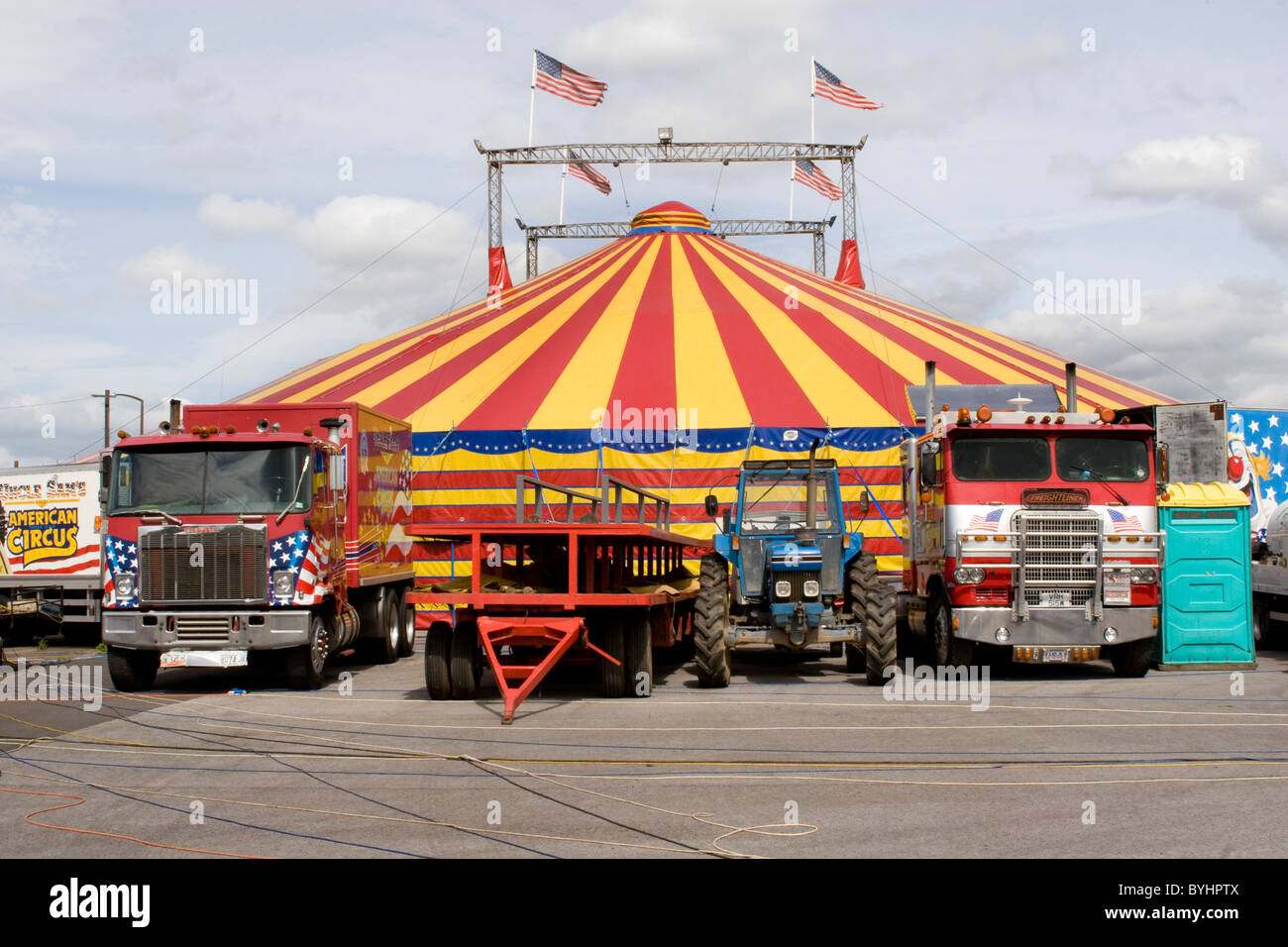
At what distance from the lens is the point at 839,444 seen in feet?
67.5

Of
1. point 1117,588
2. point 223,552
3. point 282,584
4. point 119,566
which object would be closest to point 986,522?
point 1117,588

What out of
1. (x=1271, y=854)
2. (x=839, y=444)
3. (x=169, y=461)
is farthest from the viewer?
(x=839, y=444)

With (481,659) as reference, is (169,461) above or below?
above

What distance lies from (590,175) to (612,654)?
2041 centimetres

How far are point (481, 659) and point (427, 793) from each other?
4.99 meters

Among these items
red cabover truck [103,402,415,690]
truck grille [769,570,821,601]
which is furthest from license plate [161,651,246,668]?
truck grille [769,570,821,601]

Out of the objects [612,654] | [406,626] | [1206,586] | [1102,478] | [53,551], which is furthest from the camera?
[53,551]

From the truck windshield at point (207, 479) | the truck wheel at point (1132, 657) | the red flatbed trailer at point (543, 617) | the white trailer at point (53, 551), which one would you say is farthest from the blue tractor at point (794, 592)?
the white trailer at point (53, 551)

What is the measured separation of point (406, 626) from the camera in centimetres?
1759

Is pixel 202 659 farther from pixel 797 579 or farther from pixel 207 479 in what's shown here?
pixel 797 579

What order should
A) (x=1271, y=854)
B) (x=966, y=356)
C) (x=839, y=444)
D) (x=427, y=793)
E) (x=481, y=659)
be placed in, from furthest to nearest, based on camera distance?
1. (x=966, y=356)
2. (x=839, y=444)
3. (x=481, y=659)
4. (x=427, y=793)
5. (x=1271, y=854)

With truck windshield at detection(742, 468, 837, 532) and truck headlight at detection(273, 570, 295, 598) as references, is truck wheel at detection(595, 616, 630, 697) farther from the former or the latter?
truck headlight at detection(273, 570, 295, 598)
